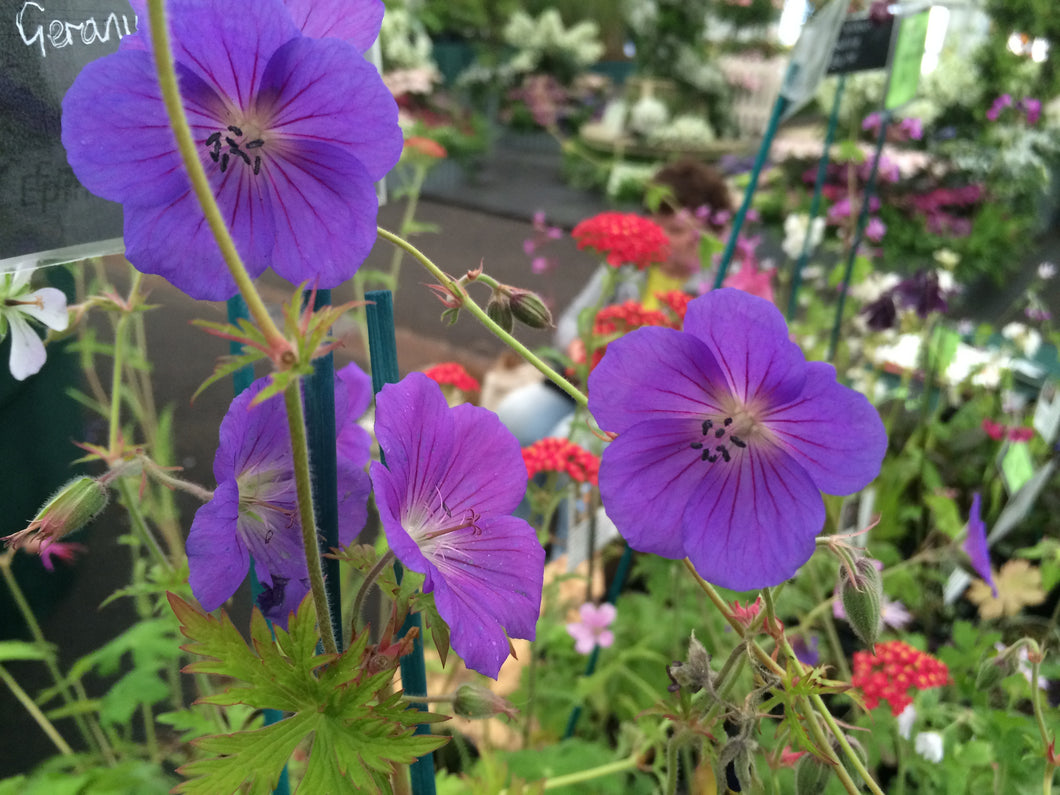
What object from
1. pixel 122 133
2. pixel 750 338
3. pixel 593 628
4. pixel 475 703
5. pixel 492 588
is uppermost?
pixel 122 133

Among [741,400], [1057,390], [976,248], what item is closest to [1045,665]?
[1057,390]

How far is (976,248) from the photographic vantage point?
3.54 meters

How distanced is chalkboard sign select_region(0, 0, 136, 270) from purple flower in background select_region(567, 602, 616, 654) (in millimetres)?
764

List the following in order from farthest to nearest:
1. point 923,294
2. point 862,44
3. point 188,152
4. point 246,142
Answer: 1. point 923,294
2. point 862,44
3. point 246,142
4. point 188,152

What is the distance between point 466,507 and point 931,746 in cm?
70

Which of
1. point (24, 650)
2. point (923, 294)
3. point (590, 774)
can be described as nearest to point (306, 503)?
point (24, 650)

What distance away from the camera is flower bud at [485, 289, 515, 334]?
543mm

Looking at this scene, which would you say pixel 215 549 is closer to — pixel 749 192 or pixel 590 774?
pixel 590 774

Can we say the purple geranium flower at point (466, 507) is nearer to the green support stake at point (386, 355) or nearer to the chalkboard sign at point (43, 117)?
the green support stake at point (386, 355)

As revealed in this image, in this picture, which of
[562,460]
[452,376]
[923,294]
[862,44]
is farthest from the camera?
[923,294]

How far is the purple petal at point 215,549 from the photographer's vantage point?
14.3 inches

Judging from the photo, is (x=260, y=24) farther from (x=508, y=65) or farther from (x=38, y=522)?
(x=508, y=65)

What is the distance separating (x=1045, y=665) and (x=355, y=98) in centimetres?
123

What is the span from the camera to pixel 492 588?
0.41m
